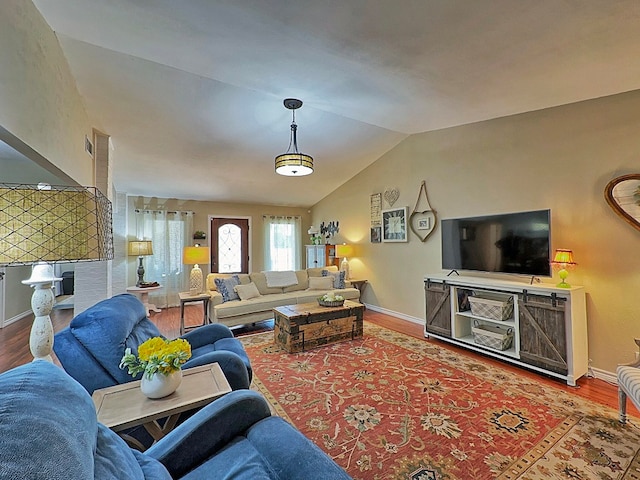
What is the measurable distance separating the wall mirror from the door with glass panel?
6.22 m

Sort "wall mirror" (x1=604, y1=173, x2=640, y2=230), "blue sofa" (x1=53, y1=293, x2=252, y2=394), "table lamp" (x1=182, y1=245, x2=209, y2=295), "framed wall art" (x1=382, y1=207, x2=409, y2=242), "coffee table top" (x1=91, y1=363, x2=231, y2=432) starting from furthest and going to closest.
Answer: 1. "framed wall art" (x1=382, y1=207, x2=409, y2=242)
2. "table lamp" (x1=182, y1=245, x2=209, y2=295)
3. "wall mirror" (x1=604, y1=173, x2=640, y2=230)
4. "blue sofa" (x1=53, y1=293, x2=252, y2=394)
5. "coffee table top" (x1=91, y1=363, x2=231, y2=432)

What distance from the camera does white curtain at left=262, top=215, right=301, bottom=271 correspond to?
7.20 m

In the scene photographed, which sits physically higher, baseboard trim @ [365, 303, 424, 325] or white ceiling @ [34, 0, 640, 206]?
white ceiling @ [34, 0, 640, 206]

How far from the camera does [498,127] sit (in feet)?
11.8

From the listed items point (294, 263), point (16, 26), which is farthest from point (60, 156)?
point (294, 263)

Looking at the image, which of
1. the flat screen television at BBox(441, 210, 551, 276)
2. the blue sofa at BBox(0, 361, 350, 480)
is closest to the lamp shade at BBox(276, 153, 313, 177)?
the flat screen television at BBox(441, 210, 551, 276)

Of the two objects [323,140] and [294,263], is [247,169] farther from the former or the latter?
[294,263]

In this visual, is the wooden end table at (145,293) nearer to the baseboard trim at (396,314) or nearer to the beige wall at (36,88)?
the beige wall at (36,88)

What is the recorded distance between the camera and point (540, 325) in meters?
2.88

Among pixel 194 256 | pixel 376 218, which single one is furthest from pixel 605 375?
pixel 194 256

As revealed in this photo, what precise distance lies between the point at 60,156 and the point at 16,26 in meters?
0.97

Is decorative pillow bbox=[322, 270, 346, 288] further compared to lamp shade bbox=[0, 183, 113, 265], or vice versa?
decorative pillow bbox=[322, 270, 346, 288]

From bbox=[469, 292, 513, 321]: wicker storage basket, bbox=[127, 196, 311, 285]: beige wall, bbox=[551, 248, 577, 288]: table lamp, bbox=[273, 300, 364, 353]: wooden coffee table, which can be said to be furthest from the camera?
bbox=[127, 196, 311, 285]: beige wall

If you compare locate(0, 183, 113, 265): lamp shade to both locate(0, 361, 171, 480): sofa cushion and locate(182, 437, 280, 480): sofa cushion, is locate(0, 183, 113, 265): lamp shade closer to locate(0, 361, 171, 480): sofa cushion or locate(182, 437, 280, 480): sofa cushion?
locate(0, 361, 171, 480): sofa cushion
